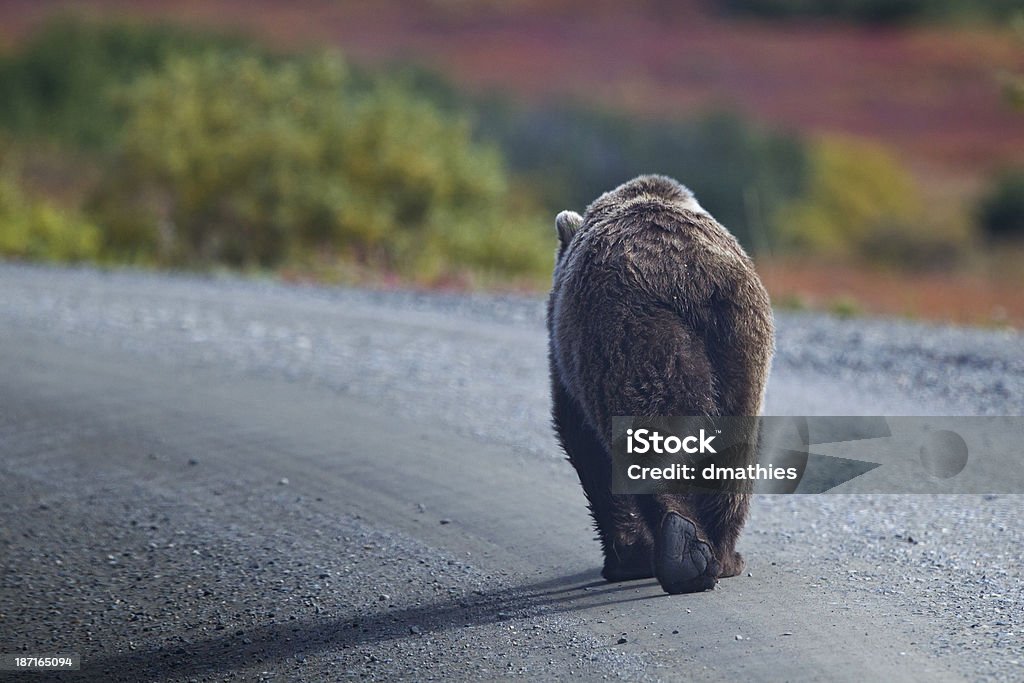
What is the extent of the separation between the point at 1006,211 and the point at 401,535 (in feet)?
110

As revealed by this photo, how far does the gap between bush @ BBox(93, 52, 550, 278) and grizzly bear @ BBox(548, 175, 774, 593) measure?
13.3 metres

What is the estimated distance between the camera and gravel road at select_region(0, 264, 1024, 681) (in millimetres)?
5031

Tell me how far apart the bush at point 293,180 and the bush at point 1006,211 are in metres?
20.2

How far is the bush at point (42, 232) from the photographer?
18875mm

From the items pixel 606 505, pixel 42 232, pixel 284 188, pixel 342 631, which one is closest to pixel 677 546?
pixel 606 505

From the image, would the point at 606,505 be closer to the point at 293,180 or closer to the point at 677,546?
the point at 677,546

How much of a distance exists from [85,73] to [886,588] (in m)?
40.3

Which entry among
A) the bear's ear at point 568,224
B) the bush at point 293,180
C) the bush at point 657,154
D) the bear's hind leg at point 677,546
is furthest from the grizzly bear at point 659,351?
the bush at point 657,154

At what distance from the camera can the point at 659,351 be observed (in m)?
4.93

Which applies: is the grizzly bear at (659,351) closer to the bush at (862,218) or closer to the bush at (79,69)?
the bush at (862,218)

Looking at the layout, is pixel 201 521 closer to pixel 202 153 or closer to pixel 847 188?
pixel 202 153

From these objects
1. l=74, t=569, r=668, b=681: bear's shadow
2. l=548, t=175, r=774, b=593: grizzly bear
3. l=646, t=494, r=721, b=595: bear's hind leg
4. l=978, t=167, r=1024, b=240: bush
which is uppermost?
l=978, t=167, r=1024, b=240: bush

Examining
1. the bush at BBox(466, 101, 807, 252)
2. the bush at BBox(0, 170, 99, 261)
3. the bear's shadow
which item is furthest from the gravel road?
the bush at BBox(466, 101, 807, 252)

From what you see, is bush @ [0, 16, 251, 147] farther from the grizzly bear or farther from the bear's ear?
the grizzly bear
